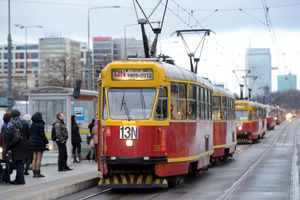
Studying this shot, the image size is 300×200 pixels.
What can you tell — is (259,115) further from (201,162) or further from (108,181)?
(108,181)

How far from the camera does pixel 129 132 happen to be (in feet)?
44.4

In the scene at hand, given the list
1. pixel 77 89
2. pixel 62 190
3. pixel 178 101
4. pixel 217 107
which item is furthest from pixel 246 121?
pixel 62 190

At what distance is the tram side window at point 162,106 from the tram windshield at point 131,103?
0.48 ft

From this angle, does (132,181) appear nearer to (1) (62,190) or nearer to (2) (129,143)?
(2) (129,143)

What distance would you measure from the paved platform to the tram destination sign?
8.69 ft

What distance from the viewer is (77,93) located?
18484mm

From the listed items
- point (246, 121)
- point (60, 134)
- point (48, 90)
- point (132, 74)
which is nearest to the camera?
point (132, 74)

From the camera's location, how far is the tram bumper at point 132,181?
13719 mm

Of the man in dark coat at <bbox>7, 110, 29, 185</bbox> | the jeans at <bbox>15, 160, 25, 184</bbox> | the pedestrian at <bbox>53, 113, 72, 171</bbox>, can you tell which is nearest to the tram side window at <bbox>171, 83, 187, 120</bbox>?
the man in dark coat at <bbox>7, 110, 29, 185</bbox>

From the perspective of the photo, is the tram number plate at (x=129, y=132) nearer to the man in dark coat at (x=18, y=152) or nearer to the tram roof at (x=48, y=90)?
the man in dark coat at (x=18, y=152)

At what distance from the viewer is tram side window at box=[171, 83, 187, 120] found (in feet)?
47.1

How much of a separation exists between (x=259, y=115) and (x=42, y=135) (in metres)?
29.7

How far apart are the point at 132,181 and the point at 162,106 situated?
1.83 metres

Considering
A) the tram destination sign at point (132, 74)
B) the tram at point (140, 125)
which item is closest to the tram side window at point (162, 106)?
the tram at point (140, 125)
